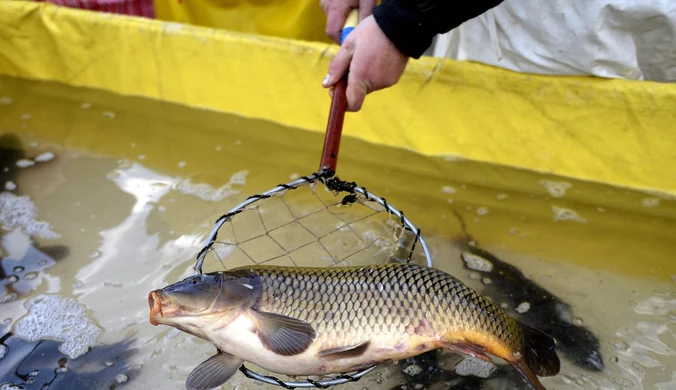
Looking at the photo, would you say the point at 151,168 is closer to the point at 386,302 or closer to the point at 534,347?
the point at 386,302

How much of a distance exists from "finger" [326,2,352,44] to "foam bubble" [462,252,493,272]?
38.5 inches

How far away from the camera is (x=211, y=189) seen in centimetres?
264

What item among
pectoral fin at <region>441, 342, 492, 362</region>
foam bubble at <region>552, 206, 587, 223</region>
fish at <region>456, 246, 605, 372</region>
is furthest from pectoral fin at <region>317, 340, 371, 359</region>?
foam bubble at <region>552, 206, 587, 223</region>

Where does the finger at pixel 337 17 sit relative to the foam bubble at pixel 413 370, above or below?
above

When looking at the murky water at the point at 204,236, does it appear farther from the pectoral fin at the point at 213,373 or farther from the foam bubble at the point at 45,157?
the pectoral fin at the point at 213,373

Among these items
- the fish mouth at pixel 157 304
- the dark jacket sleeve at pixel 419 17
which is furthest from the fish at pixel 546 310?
the fish mouth at pixel 157 304

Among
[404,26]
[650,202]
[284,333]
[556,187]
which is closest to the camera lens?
[284,333]

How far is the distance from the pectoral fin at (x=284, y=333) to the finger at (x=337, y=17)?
1300 millimetres

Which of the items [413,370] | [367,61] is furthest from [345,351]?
[367,61]

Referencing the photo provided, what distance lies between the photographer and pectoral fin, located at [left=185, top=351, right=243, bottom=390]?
1.43 metres

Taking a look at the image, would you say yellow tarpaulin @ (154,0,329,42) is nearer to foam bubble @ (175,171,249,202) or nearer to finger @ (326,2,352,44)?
finger @ (326,2,352,44)

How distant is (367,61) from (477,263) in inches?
37.5

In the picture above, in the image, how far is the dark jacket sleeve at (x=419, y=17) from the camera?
1.57 metres

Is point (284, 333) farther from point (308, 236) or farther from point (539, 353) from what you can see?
point (308, 236)
